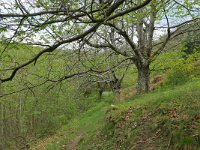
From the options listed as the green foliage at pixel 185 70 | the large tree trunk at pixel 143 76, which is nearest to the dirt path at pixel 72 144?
the large tree trunk at pixel 143 76

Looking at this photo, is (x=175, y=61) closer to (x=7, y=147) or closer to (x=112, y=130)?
(x=112, y=130)

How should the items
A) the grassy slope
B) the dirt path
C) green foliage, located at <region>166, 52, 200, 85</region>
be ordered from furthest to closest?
green foliage, located at <region>166, 52, 200, 85</region> < the dirt path < the grassy slope

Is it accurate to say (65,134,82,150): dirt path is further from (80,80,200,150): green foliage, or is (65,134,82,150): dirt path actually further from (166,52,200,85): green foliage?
(166,52,200,85): green foliage

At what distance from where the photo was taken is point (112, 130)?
8.58m

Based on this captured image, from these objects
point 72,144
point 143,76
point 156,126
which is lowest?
point 72,144

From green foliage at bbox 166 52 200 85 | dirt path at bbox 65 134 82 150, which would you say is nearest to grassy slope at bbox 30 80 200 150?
dirt path at bbox 65 134 82 150

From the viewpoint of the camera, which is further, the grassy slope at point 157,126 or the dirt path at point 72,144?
the dirt path at point 72,144

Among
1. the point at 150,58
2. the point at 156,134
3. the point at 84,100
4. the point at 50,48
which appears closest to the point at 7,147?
the point at 84,100

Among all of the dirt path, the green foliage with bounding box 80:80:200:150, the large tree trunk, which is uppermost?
the large tree trunk

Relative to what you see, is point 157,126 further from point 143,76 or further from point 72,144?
point 72,144

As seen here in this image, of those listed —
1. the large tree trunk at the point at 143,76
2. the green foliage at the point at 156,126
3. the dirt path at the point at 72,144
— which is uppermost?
the large tree trunk at the point at 143,76

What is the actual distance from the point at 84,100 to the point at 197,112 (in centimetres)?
1783

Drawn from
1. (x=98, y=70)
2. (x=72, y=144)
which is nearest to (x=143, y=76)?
(x=98, y=70)

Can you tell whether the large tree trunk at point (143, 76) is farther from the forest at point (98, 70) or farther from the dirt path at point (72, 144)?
the dirt path at point (72, 144)
